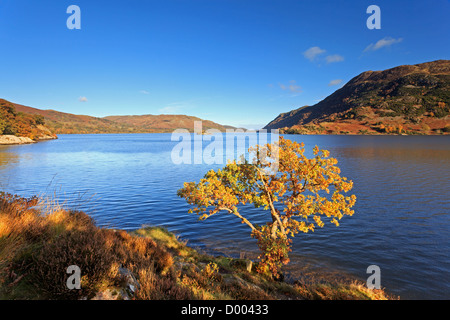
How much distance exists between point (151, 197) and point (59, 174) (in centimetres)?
2716

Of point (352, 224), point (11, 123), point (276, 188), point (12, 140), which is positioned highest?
point (11, 123)

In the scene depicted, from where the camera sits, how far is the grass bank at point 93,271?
6312mm

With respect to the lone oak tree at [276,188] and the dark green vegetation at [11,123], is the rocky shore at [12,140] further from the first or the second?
the lone oak tree at [276,188]

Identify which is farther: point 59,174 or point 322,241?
point 59,174

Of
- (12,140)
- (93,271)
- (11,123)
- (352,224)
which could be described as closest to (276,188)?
(93,271)

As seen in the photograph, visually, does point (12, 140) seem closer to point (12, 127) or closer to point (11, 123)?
point (12, 127)

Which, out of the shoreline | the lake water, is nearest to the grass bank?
the lake water

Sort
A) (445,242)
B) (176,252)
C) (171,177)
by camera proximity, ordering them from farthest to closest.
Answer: (171,177) → (445,242) → (176,252)

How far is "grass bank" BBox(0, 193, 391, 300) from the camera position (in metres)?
6.31

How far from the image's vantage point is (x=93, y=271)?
6730mm

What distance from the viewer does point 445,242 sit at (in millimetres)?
18391
